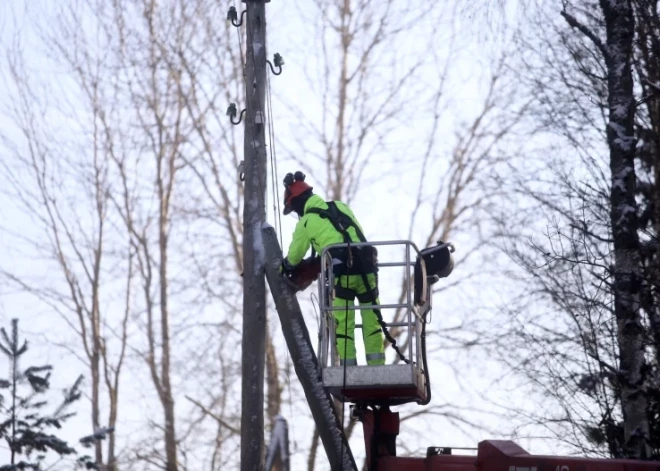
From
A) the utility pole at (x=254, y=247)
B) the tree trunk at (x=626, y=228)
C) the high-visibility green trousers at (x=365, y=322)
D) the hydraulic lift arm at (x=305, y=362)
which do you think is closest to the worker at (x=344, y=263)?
the high-visibility green trousers at (x=365, y=322)

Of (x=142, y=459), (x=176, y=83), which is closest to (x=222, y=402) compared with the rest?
(x=142, y=459)

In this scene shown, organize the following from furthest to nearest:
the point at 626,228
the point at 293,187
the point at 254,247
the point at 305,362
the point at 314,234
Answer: the point at 626,228 → the point at 293,187 → the point at 254,247 → the point at 314,234 → the point at 305,362

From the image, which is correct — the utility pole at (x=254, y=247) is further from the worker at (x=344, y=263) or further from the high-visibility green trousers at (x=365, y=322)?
the high-visibility green trousers at (x=365, y=322)

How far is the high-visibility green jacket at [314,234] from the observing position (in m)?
7.78

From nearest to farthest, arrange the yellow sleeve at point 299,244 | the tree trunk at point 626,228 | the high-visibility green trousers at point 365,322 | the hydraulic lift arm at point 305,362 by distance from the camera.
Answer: the hydraulic lift arm at point 305,362 < the high-visibility green trousers at point 365,322 < the yellow sleeve at point 299,244 < the tree trunk at point 626,228

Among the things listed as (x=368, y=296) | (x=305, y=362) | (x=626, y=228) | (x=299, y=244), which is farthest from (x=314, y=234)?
(x=626, y=228)

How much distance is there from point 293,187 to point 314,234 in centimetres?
53

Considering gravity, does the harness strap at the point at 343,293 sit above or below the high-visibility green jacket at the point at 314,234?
below

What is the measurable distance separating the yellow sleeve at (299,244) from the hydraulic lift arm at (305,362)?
0.15 meters

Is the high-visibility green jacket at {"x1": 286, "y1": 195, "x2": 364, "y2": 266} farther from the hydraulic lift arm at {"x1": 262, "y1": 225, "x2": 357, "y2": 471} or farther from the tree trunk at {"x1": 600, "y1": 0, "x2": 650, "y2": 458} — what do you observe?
the tree trunk at {"x1": 600, "y1": 0, "x2": 650, "y2": 458}

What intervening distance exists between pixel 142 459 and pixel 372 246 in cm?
1169

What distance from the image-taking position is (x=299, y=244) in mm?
7906

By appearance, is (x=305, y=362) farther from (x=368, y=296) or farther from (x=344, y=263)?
(x=344, y=263)

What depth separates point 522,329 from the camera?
12828 millimetres
